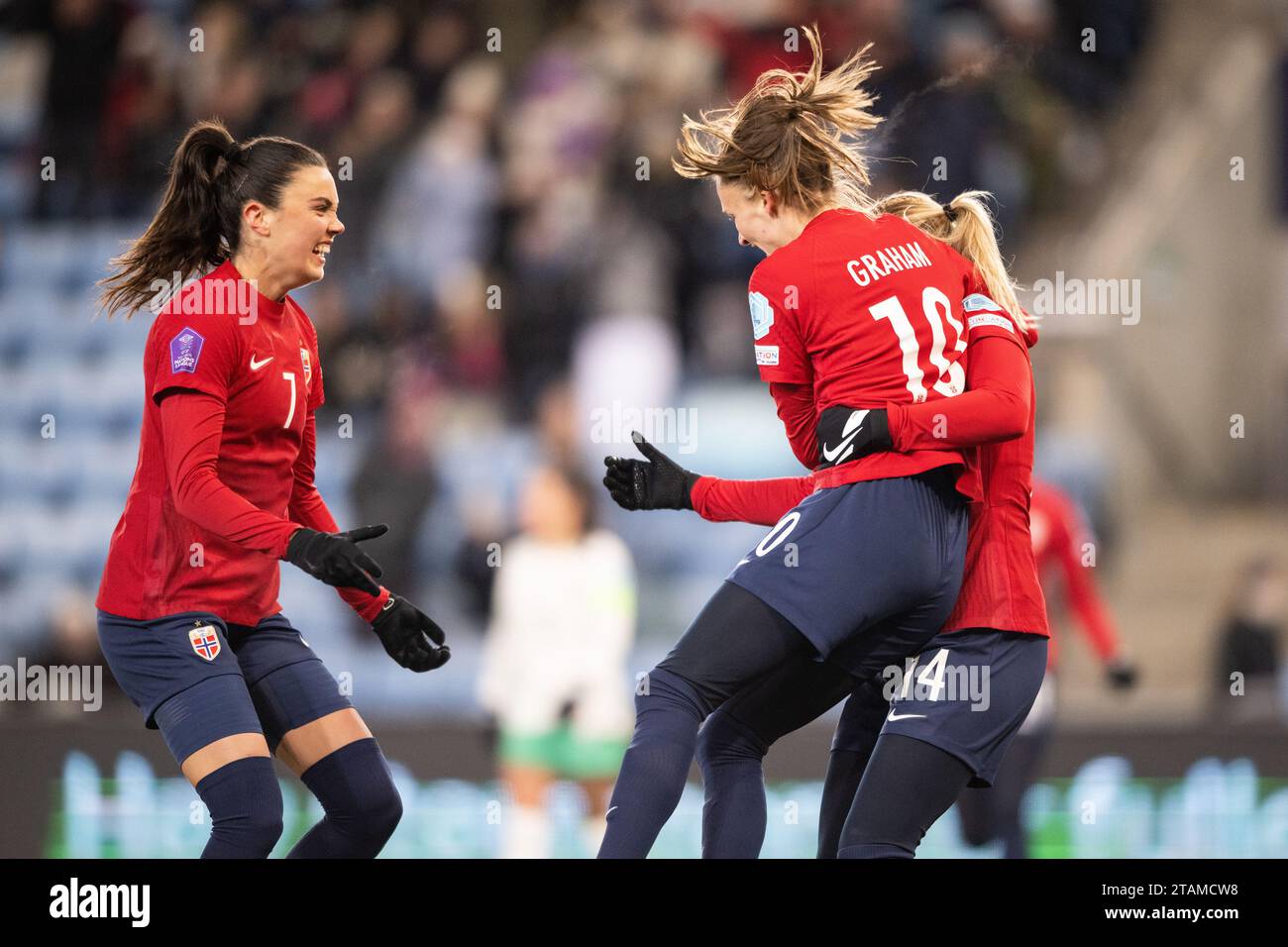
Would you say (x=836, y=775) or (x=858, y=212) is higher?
(x=858, y=212)

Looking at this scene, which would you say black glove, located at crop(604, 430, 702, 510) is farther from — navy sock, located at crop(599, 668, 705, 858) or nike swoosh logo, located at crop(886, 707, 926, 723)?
nike swoosh logo, located at crop(886, 707, 926, 723)

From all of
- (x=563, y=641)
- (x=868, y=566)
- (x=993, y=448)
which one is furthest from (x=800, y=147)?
(x=563, y=641)

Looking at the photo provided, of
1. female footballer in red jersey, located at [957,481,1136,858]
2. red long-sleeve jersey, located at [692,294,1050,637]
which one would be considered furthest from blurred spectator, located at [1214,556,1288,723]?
red long-sleeve jersey, located at [692,294,1050,637]

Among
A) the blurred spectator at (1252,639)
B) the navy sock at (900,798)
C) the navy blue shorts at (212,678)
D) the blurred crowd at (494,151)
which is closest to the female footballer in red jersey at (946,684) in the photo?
the navy sock at (900,798)

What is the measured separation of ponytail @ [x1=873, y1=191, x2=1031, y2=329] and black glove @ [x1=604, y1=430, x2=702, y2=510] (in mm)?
686

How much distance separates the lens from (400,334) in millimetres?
7445

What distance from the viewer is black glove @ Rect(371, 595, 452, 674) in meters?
3.08

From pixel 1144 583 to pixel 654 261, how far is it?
9.82ft

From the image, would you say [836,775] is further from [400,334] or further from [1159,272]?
[1159,272]

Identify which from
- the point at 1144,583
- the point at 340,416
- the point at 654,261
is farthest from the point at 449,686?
the point at 1144,583

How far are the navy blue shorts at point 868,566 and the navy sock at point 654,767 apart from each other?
9.4 inches

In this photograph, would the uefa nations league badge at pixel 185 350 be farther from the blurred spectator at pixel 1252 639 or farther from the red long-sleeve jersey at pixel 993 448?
the blurred spectator at pixel 1252 639

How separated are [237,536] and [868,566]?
3.84 ft

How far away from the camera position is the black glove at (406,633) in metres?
3.08
